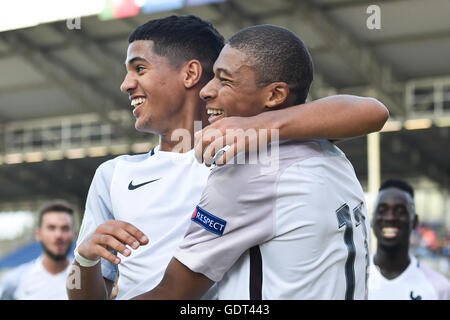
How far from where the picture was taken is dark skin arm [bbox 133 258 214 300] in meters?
1.49

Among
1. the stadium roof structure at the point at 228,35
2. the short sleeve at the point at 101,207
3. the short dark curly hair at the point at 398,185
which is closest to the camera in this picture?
the short sleeve at the point at 101,207

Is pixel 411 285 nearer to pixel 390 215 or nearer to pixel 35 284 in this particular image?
pixel 390 215

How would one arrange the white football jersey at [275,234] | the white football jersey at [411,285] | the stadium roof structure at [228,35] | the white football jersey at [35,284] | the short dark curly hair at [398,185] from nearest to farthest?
the white football jersey at [275,234] → the white football jersey at [411,285] → the short dark curly hair at [398,185] → the white football jersey at [35,284] → the stadium roof structure at [228,35]

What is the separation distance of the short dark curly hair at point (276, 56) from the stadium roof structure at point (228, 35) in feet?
27.0

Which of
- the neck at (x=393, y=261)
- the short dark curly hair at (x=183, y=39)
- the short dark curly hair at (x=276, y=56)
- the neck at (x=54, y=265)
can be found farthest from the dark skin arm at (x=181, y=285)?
the neck at (x=54, y=265)

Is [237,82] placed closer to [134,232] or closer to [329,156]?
[329,156]

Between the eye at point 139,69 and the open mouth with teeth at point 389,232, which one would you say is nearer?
the eye at point 139,69

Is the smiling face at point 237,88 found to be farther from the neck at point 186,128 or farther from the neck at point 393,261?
the neck at point 393,261

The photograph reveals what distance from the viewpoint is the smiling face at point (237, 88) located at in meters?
1.61

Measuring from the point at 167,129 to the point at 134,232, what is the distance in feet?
1.73

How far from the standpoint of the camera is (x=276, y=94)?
5.29 ft

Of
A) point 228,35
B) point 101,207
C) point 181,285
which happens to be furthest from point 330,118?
point 228,35

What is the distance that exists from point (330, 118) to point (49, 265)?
5.13m

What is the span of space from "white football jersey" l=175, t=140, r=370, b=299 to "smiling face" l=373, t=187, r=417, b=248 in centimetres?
311
